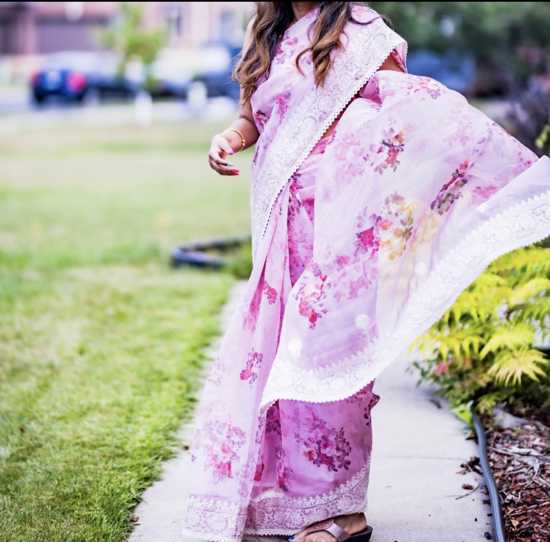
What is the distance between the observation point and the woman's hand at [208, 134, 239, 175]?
8.66ft

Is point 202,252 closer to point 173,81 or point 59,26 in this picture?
point 173,81

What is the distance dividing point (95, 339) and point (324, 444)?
2.79m

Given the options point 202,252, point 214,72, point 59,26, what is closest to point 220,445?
point 202,252

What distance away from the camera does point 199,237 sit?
27.1 ft

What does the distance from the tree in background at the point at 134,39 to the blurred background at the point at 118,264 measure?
1.8 inches

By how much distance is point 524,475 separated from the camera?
10.4ft

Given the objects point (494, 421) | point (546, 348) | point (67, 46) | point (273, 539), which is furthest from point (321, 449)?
point (67, 46)

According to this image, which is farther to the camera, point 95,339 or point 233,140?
point 95,339

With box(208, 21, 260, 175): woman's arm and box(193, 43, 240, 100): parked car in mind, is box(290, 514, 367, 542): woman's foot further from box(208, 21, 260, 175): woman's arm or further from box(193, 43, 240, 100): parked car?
box(193, 43, 240, 100): parked car

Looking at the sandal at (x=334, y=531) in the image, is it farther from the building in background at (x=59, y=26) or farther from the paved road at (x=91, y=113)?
the building in background at (x=59, y=26)

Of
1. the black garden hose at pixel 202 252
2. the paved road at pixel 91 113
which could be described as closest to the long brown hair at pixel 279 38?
the black garden hose at pixel 202 252

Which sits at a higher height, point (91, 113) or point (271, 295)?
point (271, 295)

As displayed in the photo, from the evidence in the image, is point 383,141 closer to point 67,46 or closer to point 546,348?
point 546,348

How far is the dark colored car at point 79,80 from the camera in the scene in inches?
1000
